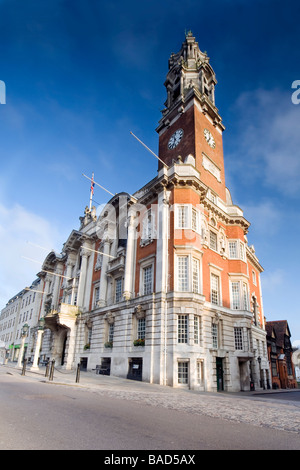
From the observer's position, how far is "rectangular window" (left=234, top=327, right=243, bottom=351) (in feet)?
86.2

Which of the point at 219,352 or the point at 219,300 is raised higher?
the point at 219,300

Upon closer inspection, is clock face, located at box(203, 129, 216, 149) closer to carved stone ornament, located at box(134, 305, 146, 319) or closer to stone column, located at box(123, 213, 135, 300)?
stone column, located at box(123, 213, 135, 300)

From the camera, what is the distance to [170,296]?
71.7 ft

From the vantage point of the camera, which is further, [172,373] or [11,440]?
[172,373]

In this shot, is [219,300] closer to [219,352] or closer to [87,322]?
[219,352]

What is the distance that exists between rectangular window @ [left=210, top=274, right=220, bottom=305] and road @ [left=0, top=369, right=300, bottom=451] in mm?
17667

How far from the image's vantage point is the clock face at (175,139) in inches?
1309

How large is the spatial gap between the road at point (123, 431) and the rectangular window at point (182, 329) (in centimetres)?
1248

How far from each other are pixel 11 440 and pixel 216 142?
34.3 meters

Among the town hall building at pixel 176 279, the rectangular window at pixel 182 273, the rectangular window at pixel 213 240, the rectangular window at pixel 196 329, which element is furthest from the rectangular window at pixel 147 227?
the rectangular window at pixel 196 329
